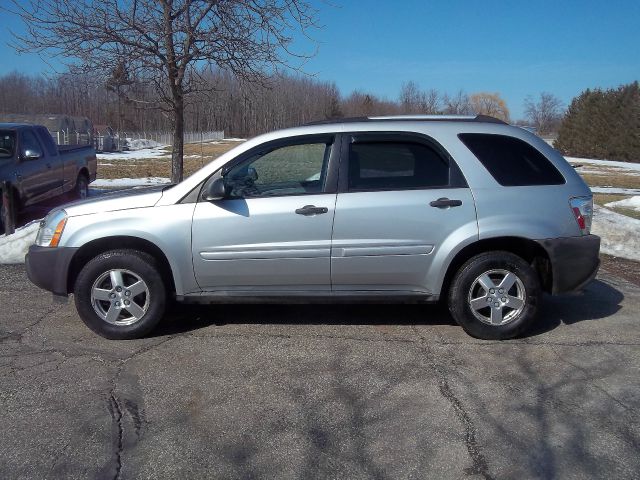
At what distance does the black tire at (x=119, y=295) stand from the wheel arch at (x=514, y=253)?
2395 millimetres

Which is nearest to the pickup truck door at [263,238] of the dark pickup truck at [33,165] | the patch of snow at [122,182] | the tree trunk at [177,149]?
the tree trunk at [177,149]

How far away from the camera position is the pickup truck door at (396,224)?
493 cm

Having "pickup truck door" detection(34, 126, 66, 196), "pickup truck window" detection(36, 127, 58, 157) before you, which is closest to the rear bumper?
"pickup truck door" detection(34, 126, 66, 196)

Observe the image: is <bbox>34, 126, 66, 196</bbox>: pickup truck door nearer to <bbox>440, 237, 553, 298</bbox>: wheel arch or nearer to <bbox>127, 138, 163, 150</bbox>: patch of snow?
<bbox>440, 237, 553, 298</bbox>: wheel arch

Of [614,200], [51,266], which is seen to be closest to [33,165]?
[51,266]

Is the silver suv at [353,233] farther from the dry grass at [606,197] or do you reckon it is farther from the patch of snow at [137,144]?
the patch of snow at [137,144]

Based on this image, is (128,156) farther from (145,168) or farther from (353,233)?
(353,233)

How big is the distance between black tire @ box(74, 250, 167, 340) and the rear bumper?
3180mm

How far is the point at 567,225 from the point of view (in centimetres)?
503

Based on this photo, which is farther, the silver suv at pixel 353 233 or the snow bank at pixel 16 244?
the snow bank at pixel 16 244

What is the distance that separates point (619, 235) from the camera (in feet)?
28.2

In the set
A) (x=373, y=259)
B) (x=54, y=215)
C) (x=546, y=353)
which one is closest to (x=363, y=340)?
(x=373, y=259)

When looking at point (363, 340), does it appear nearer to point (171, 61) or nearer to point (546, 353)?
point (546, 353)

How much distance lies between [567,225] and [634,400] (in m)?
1.56
